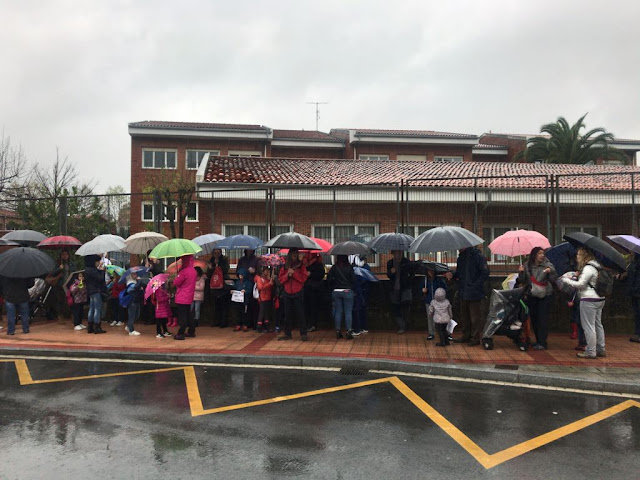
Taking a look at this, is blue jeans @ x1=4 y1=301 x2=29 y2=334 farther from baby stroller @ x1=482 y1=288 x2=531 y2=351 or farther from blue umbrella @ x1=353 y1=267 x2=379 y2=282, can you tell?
baby stroller @ x1=482 y1=288 x2=531 y2=351

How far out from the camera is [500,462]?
410 centimetres

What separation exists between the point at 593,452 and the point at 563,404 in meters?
1.48

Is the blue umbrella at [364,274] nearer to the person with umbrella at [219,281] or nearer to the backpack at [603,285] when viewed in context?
the person with umbrella at [219,281]

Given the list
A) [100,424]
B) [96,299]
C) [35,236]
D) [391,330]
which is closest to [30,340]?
[96,299]

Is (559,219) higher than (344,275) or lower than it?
higher

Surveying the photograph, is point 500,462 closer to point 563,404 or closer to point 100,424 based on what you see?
point 563,404

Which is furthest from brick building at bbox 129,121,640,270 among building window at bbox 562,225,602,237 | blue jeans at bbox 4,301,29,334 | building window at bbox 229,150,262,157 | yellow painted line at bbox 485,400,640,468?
building window at bbox 229,150,262,157

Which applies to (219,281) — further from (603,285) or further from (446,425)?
(603,285)

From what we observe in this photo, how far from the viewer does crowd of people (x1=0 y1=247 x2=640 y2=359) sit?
801 cm

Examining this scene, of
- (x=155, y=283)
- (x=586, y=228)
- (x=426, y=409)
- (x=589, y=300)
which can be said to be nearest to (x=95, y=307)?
(x=155, y=283)

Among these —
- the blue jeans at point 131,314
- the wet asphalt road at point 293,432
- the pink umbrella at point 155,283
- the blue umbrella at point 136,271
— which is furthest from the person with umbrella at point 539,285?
the blue jeans at point 131,314

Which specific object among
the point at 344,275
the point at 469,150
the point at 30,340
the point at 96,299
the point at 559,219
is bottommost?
the point at 30,340

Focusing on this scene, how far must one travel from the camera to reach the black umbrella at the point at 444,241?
7.89 m

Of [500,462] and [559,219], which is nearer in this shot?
[500,462]
